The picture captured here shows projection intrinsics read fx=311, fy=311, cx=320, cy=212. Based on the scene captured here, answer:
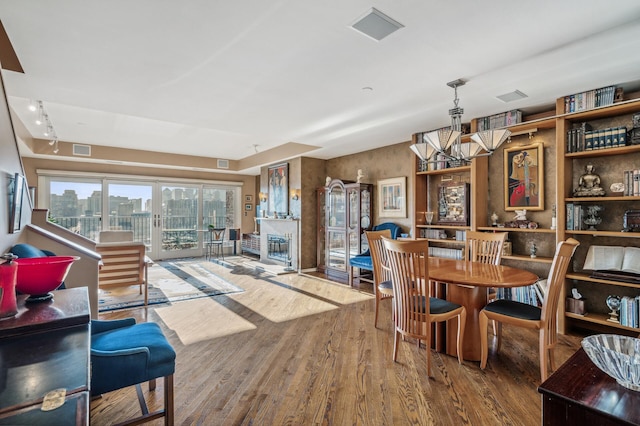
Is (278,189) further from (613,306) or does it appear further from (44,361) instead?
(44,361)

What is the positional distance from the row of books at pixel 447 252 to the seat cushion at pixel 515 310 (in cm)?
174

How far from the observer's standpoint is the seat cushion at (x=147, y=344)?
1782 millimetres

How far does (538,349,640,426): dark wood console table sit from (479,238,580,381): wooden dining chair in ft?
5.17

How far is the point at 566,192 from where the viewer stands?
351 cm

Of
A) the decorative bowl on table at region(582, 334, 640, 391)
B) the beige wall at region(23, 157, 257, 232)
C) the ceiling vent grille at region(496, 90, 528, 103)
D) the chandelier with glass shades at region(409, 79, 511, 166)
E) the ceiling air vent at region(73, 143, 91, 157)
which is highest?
the ceiling air vent at region(73, 143, 91, 157)

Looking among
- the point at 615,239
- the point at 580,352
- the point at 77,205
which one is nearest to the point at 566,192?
the point at 615,239

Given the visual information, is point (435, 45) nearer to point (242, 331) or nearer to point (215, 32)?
point (215, 32)

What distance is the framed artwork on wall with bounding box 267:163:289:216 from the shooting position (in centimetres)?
746

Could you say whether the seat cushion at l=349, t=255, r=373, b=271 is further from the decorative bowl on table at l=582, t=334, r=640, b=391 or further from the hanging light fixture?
the hanging light fixture

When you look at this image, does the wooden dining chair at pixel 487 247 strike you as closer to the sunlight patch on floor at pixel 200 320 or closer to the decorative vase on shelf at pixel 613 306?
the decorative vase on shelf at pixel 613 306

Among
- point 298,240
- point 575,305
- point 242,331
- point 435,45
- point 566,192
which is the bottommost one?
point 242,331

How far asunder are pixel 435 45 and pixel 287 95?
5.63ft

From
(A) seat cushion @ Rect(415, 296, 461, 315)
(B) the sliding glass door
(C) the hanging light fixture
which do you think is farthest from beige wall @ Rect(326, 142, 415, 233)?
(C) the hanging light fixture

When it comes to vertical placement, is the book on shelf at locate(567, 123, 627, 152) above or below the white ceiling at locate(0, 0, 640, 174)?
below
